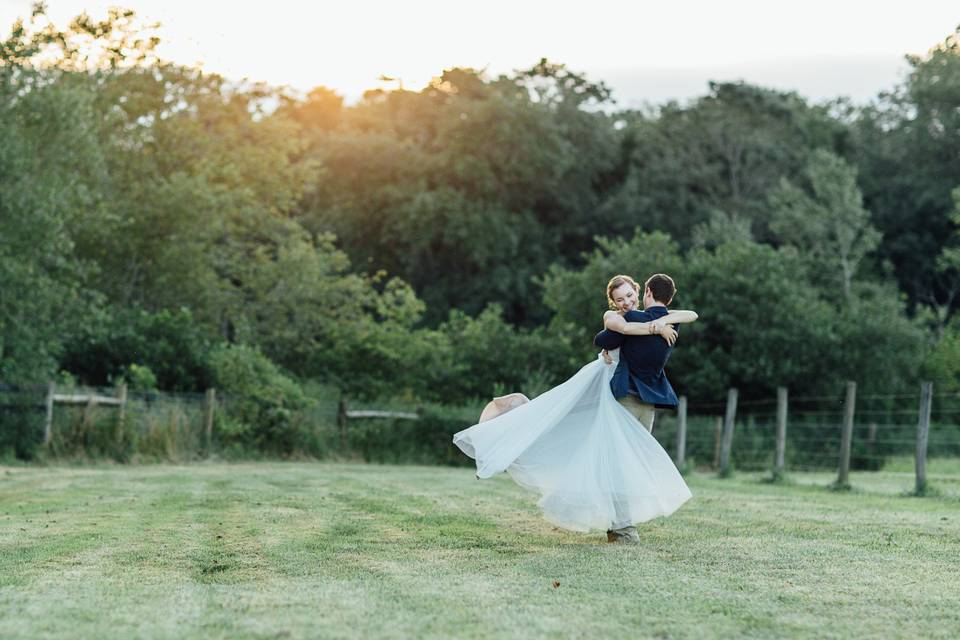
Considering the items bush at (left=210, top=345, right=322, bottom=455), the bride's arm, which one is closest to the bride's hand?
the bride's arm

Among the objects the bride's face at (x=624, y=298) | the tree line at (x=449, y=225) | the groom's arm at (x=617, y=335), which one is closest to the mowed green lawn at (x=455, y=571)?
the groom's arm at (x=617, y=335)

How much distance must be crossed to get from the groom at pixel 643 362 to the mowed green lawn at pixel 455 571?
1.02 meters

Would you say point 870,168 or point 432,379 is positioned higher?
point 870,168

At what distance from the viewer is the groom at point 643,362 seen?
32.6 ft

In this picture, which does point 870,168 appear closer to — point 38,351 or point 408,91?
point 408,91

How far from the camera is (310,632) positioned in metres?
6.04

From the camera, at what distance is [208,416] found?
2681 cm

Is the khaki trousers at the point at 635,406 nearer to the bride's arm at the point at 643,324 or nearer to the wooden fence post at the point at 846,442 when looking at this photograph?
the bride's arm at the point at 643,324

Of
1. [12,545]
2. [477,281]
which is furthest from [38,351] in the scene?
[477,281]

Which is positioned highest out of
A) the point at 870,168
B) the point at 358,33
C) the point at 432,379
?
the point at 358,33

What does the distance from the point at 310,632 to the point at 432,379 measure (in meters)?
28.2

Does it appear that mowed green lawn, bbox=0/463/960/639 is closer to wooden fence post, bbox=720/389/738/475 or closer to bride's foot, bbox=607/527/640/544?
bride's foot, bbox=607/527/640/544

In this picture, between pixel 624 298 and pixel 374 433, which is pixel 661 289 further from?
pixel 374 433

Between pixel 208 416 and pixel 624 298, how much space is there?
18.1 meters
